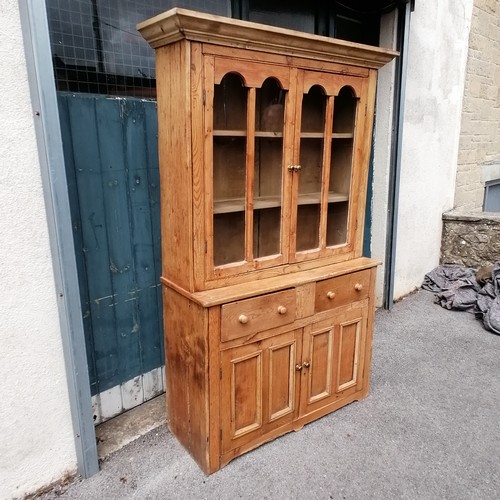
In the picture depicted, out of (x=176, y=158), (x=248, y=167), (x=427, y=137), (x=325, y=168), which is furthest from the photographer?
(x=427, y=137)

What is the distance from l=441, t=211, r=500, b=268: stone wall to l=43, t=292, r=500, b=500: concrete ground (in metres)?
1.53

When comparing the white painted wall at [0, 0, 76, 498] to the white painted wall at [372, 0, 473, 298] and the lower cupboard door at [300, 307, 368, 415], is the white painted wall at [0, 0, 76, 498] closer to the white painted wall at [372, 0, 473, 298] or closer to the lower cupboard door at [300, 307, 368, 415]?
the lower cupboard door at [300, 307, 368, 415]

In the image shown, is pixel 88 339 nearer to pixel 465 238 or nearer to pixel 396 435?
pixel 396 435

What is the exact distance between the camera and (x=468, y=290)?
375 cm

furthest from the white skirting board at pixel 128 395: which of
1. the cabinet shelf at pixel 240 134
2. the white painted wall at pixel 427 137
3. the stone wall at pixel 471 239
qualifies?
the stone wall at pixel 471 239

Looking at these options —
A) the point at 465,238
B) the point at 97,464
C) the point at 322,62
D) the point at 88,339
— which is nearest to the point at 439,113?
the point at 465,238

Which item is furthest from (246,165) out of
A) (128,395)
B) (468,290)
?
(468,290)

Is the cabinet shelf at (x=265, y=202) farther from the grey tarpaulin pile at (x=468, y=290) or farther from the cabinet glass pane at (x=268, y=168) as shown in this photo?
the grey tarpaulin pile at (x=468, y=290)

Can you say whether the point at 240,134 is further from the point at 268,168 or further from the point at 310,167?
the point at 310,167

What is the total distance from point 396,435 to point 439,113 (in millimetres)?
2813

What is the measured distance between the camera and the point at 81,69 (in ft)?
6.22

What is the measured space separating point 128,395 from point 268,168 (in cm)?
142

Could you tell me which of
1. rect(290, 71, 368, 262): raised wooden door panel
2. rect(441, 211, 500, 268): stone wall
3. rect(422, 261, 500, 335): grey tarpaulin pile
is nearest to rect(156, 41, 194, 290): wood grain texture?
rect(290, 71, 368, 262): raised wooden door panel

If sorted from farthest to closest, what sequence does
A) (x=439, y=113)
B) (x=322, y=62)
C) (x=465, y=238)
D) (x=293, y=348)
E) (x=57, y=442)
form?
(x=465, y=238) → (x=439, y=113) → (x=293, y=348) → (x=322, y=62) → (x=57, y=442)
